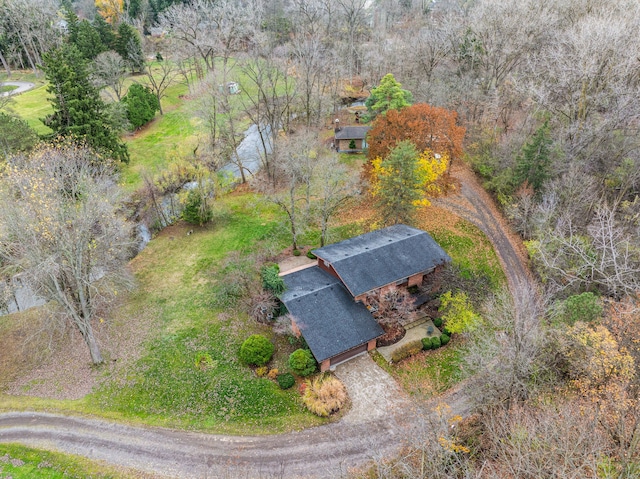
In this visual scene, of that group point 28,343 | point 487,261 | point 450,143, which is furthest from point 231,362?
point 450,143

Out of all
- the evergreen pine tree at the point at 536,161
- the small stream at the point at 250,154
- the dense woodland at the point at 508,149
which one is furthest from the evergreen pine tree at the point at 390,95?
the evergreen pine tree at the point at 536,161

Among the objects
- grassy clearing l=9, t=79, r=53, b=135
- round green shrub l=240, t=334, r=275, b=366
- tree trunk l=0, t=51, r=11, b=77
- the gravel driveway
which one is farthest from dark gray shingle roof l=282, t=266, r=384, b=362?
tree trunk l=0, t=51, r=11, b=77

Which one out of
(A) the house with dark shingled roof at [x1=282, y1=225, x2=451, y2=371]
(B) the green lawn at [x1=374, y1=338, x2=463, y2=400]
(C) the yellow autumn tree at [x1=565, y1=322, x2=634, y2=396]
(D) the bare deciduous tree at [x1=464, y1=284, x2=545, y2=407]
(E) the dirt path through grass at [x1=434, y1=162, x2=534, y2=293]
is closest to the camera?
(C) the yellow autumn tree at [x1=565, y1=322, x2=634, y2=396]

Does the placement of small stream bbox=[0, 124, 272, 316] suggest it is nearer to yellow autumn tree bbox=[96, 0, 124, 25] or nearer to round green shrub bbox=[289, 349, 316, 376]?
round green shrub bbox=[289, 349, 316, 376]

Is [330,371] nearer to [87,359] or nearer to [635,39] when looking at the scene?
[87,359]

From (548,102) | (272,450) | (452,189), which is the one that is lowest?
(272,450)

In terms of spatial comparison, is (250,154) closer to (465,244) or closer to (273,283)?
(273,283)
